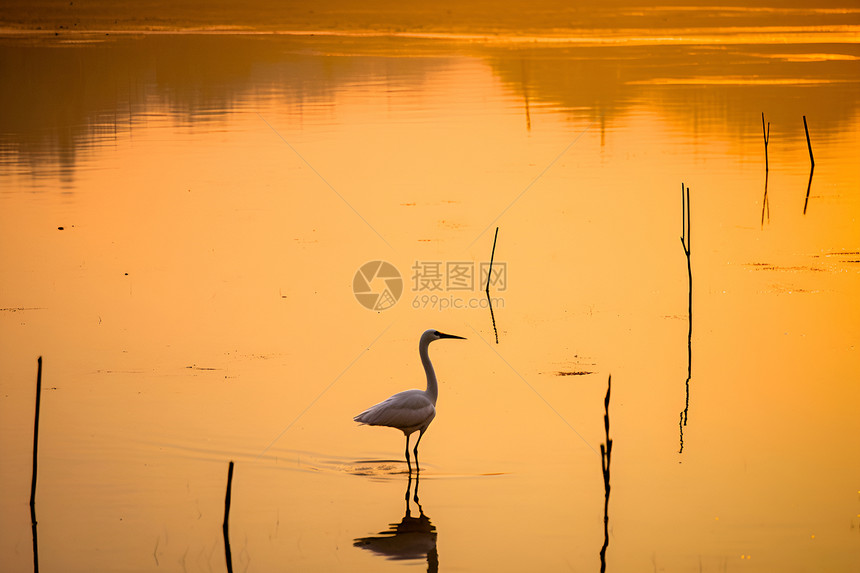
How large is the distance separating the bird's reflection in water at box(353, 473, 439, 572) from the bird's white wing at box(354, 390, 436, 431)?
38.7 inches

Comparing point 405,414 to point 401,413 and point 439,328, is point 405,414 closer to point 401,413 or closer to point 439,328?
point 401,413

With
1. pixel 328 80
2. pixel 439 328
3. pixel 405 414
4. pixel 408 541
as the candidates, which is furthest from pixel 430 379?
pixel 328 80

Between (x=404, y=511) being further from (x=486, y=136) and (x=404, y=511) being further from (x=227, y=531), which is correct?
(x=486, y=136)

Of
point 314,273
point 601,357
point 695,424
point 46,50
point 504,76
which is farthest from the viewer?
point 46,50

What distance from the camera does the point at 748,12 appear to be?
1919 inches

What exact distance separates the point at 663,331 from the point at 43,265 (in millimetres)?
8481

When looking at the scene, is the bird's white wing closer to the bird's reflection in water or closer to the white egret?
the white egret

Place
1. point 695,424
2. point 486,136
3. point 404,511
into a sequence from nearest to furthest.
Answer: point 404,511, point 695,424, point 486,136

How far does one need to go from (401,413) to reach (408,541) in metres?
1.35

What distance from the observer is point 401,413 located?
9.05m

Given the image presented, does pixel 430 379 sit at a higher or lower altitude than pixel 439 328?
lower

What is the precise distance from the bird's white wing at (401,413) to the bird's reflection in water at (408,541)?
0.98m

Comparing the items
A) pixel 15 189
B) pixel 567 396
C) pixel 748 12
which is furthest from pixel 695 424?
pixel 748 12

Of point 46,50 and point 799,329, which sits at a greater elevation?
point 46,50
